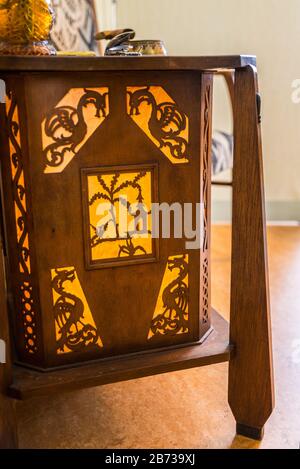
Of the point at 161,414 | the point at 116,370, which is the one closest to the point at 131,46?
the point at 116,370

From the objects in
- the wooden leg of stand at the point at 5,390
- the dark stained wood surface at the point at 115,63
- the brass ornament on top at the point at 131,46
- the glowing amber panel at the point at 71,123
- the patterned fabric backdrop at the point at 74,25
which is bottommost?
the wooden leg of stand at the point at 5,390

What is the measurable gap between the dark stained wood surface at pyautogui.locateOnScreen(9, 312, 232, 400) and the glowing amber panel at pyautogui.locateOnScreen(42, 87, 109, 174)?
0.36 metres

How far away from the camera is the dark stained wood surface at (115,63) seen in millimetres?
816

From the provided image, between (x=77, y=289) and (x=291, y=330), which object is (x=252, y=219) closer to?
(x=77, y=289)

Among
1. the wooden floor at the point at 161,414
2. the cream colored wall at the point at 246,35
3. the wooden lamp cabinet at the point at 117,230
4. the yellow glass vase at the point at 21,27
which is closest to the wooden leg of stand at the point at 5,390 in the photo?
the wooden lamp cabinet at the point at 117,230

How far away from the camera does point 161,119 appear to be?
96 cm

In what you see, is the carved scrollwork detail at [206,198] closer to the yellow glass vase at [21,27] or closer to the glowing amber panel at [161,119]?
the glowing amber panel at [161,119]

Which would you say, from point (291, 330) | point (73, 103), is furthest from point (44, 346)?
point (291, 330)

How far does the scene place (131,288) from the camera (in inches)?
40.1

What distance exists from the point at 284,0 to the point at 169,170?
178 cm

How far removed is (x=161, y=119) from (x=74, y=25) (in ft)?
3.11

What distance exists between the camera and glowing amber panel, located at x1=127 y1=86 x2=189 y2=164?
3.08 ft

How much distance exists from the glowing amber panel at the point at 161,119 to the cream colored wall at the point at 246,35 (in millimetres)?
1627

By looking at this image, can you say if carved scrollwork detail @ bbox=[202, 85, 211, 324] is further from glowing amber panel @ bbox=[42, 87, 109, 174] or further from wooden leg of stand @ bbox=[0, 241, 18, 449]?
wooden leg of stand @ bbox=[0, 241, 18, 449]
